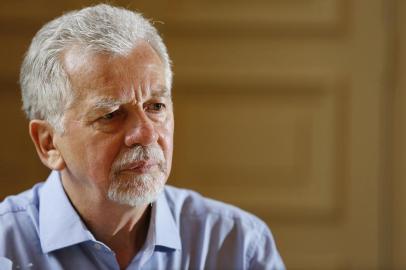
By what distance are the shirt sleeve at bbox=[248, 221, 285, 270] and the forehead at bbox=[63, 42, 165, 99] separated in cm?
40

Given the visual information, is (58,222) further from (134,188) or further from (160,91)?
(160,91)

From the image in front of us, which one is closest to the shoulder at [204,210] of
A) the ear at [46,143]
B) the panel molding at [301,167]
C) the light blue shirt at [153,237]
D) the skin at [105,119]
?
the light blue shirt at [153,237]

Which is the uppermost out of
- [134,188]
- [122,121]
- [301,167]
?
[122,121]

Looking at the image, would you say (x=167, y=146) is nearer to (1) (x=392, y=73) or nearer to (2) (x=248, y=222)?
(2) (x=248, y=222)

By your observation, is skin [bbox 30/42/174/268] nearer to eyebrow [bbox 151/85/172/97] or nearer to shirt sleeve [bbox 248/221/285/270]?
eyebrow [bbox 151/85/172/97]

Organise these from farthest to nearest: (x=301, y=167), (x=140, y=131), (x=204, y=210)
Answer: (x=301, y=167)
(x=204, y=210)
(x=140, y=131)

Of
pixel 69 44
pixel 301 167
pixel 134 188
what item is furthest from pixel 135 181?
pixel 301 167

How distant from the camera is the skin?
1116mm

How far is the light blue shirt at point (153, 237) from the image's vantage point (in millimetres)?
1197

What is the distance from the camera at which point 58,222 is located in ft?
3.95

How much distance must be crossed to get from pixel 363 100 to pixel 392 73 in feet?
0.46

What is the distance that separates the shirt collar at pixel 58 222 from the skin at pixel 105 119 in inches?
1.5

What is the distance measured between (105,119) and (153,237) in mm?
252

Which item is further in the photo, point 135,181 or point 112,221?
point 112,221
